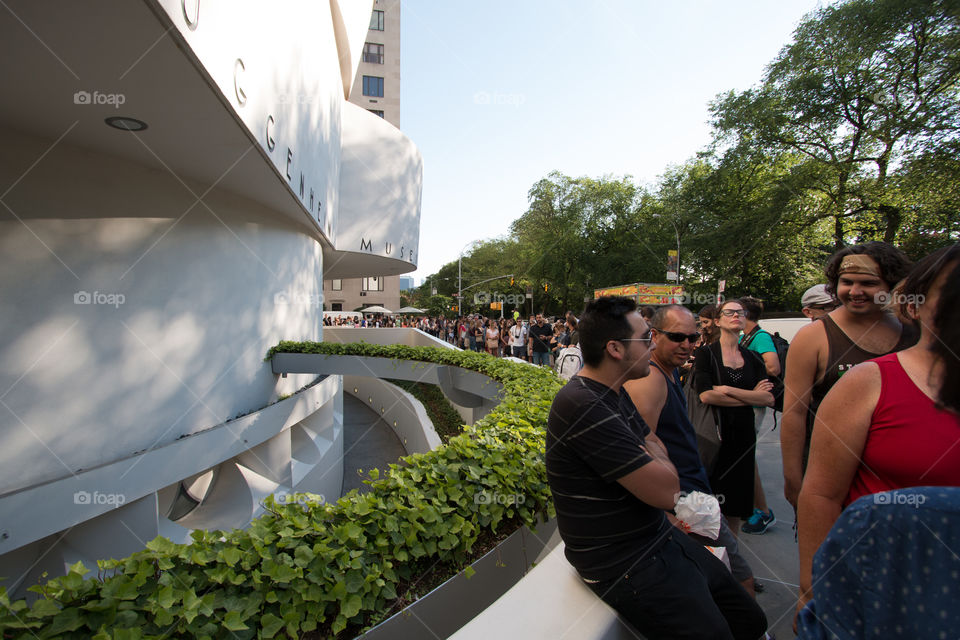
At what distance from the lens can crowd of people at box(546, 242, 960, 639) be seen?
1419 mm

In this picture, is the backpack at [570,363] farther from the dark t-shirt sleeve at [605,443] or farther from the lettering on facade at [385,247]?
the lettering on facade at [385,247]

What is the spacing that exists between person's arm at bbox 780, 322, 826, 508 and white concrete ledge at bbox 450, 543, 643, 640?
4.69 ft

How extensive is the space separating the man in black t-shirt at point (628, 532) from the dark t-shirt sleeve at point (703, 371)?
1.83 metres

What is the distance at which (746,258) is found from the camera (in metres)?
26.2

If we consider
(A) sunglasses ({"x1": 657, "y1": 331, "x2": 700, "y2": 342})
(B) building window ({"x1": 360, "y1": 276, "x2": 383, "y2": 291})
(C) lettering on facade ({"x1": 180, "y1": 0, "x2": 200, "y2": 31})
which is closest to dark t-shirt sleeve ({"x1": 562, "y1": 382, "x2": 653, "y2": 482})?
(A) sunglasses ({"x1": 657, "y1": 331, "x2": 700, "y2": 342})

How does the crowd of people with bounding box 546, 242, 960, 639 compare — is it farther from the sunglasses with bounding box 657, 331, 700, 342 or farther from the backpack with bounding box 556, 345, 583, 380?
the backpack with bounding box 556, 345, 583, 380

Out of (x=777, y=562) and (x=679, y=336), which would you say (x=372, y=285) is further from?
(x=679, y=336)

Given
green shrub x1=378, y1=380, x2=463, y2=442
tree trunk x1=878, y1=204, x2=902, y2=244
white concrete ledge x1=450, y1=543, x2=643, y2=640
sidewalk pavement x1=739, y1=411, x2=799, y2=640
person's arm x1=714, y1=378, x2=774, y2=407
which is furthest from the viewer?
tree trunk x1=878, y1=204, x2=902, y2=244

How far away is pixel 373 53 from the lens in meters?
39.1

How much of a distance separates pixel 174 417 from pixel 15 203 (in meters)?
3.42

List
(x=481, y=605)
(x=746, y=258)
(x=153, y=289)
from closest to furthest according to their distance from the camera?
(x=481, y=605), (x=153, y=289), (x=746, y=258)

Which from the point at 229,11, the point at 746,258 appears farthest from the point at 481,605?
the point at 746,258

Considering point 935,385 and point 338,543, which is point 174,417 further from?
point 935,385

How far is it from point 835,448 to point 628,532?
80 cm
